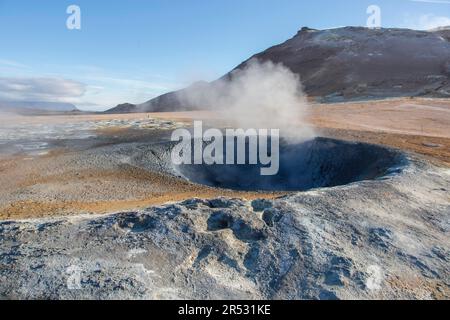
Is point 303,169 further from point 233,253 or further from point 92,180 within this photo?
point 233,253

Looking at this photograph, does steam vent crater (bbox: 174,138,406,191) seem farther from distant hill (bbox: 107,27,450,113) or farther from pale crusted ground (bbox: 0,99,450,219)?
distant hill (bbox: 107,27,450,113)

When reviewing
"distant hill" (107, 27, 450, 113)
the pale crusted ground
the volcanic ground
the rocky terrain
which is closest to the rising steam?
the pale crusted ground

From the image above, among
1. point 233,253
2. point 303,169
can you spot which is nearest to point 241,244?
point 233,253

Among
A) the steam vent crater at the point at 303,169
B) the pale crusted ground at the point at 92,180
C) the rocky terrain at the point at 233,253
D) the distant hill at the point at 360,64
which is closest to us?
the rocky terrain at the point at 233,253

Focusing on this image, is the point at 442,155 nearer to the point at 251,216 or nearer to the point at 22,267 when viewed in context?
the point at 251,216

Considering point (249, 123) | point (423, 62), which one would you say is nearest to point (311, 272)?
point (249, 123)

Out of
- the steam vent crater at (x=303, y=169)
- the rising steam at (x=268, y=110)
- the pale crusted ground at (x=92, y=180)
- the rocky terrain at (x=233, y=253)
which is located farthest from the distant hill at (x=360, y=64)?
the rocky terrain at (x=233, y=253)

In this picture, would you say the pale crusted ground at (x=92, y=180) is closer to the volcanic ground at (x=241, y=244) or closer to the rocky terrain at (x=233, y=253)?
the volcanic ground at (x=241, y=244)
